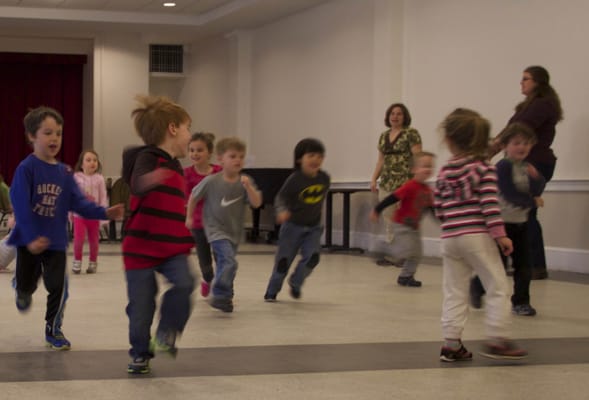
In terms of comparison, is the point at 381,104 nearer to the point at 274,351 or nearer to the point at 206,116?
the point at 206,116

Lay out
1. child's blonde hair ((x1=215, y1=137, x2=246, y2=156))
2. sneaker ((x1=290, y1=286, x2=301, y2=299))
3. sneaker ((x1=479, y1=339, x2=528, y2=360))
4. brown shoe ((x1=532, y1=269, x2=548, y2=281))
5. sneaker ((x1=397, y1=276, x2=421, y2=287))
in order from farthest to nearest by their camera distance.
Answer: brown shoe ((x1=532, y1=269, x2=548, y2=281)) < sneaker ((x1=397, y1=276, x2=421, y2=287)) < sneaker ((x1=290, y1=286, x2=301, y2=299)) < child's blonde hair ((x1=215, y1=137, x2=246, y2=156)) < sneaker ((x1=479, y1=339, x2=528, y2=360))

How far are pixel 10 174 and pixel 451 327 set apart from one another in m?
15.1

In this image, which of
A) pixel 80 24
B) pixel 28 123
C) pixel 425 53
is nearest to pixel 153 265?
pixel 28 123

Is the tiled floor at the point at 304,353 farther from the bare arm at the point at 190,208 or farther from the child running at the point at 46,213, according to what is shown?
the bare arm at the point at 190,208

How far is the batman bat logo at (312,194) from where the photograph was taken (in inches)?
244

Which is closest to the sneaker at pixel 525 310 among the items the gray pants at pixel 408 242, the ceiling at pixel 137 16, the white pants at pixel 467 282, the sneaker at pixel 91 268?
the gray pants at pixel 408 242

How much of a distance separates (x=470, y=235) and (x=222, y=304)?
2044mm

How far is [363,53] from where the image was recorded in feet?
39.7

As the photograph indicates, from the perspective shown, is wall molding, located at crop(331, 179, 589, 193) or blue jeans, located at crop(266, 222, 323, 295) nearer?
blue jeans, located at crop(266, 222, 323, 295)

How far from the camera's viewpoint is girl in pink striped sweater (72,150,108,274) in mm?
8609

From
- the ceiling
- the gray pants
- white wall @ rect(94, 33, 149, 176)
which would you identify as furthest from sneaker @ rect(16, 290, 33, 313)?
white wall @ rect(94, 33, 149, 176)

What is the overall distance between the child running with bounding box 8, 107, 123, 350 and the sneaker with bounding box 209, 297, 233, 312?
142 cm

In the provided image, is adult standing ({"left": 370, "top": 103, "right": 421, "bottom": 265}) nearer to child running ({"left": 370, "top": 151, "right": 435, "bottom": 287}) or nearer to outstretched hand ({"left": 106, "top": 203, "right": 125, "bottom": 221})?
child running ({"left": 370, "top": 151, "right": 435, "bottom": 287})

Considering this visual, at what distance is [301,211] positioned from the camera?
6258mm
